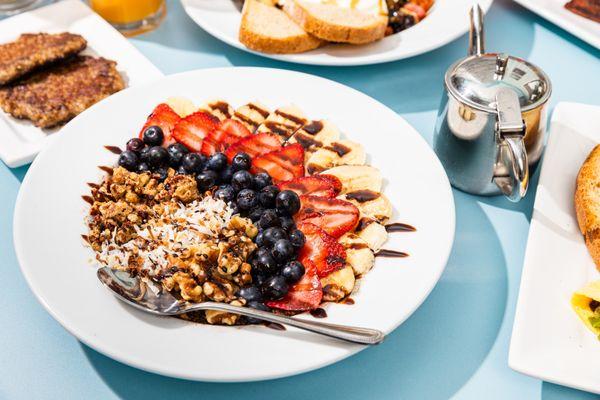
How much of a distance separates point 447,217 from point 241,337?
519mm

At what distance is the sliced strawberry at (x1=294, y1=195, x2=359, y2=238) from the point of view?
1292 millimetres

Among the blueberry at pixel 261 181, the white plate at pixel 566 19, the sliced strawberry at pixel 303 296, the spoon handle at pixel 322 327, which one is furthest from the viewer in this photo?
the white plate at pixel 566 19

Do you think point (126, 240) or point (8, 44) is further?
point (8, 44)

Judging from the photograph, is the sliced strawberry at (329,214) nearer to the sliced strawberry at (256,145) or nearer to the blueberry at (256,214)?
the blueberry at (256,214)

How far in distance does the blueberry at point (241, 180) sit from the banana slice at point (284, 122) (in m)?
0.20

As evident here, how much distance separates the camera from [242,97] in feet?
5.36

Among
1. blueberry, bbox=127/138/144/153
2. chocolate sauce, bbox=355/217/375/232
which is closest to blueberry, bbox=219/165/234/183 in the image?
blueberry, bbox=127/138/144/153

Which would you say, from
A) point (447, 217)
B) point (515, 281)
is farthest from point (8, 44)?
point (515, 281)

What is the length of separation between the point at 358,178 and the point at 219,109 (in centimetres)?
45

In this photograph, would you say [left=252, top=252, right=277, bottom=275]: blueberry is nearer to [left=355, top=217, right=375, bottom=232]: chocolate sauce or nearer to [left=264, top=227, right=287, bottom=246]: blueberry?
[left=264, top=227, right=287, bottom=246]: blueberry

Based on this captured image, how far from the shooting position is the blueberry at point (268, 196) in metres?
1.32

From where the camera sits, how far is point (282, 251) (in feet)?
3.91

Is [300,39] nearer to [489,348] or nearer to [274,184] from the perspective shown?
[274,184]

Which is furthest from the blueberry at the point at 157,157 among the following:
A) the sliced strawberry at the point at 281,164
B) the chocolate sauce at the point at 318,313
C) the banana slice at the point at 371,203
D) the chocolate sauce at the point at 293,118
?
the chocolate sauce at the point at 318,313
